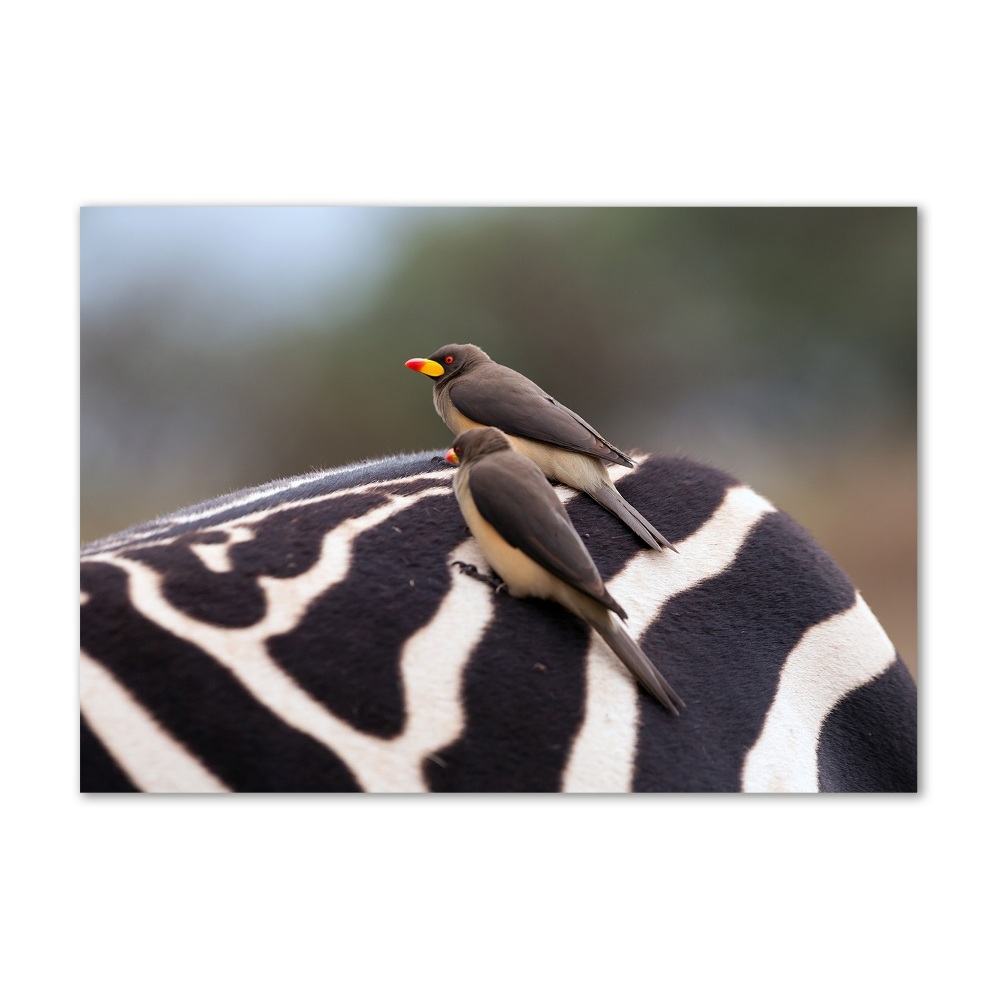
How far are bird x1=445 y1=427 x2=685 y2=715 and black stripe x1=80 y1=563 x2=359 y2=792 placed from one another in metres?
0.36

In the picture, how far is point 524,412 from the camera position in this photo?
69.1 inches

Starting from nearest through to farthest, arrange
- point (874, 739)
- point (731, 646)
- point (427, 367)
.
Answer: point (731, 646) < point (874, 739) < point (427, 367)

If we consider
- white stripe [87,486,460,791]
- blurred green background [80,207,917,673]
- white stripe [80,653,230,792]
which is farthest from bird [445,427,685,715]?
blurred green background [80,207,917,673]

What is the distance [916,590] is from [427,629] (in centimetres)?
113

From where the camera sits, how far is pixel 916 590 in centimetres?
196

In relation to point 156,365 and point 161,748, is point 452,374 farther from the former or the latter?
point 161,748

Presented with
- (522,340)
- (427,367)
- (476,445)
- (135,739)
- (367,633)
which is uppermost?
(522,340)

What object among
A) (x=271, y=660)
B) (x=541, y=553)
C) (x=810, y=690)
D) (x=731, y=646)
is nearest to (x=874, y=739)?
(x=810, y=690)

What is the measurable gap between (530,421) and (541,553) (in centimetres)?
41

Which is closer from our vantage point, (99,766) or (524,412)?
(99,766)

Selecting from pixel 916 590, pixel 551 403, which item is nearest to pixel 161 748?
pixel 551 403

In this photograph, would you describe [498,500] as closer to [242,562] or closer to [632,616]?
[632,616]

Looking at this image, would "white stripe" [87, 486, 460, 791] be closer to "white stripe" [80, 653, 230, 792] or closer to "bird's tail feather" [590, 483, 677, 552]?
"white stripe" [80, 653, 230, 792]

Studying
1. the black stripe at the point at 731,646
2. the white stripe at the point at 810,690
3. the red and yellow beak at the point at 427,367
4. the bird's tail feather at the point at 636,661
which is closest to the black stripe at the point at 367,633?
the bird's tail feather at the point at 636,661
